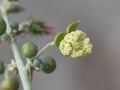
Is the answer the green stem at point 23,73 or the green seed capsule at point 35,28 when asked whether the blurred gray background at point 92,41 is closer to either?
the green seed capsule at point 35,28

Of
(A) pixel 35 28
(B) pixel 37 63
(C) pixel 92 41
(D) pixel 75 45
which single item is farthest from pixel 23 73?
(C) pixel 92 41

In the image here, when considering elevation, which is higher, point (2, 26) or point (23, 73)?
point (2, 26)

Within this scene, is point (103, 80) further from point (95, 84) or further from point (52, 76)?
point (52, 76)

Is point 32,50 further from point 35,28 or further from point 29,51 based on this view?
point 35,28

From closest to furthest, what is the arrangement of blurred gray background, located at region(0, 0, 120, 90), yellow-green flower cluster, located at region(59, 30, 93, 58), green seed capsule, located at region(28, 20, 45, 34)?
yellow-green flower cluster, located at region(59, 30, 93, 58) → green seed capsule, located at region(28, 20, 45, 34) → blurred gray background, located at region(0, 0, 120, 90)

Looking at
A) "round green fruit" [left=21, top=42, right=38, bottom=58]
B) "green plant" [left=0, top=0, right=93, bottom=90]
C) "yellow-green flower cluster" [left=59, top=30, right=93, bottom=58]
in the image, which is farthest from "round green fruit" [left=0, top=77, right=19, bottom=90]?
"yellow-green flower cluster" [left=59, top=30, right=93, bottom=58]

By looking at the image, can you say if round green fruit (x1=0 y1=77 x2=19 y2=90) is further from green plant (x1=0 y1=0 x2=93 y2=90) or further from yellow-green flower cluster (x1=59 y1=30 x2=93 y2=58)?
yellow-green flower cluster (x1=59 y1=30 x2=93 y2=58)
